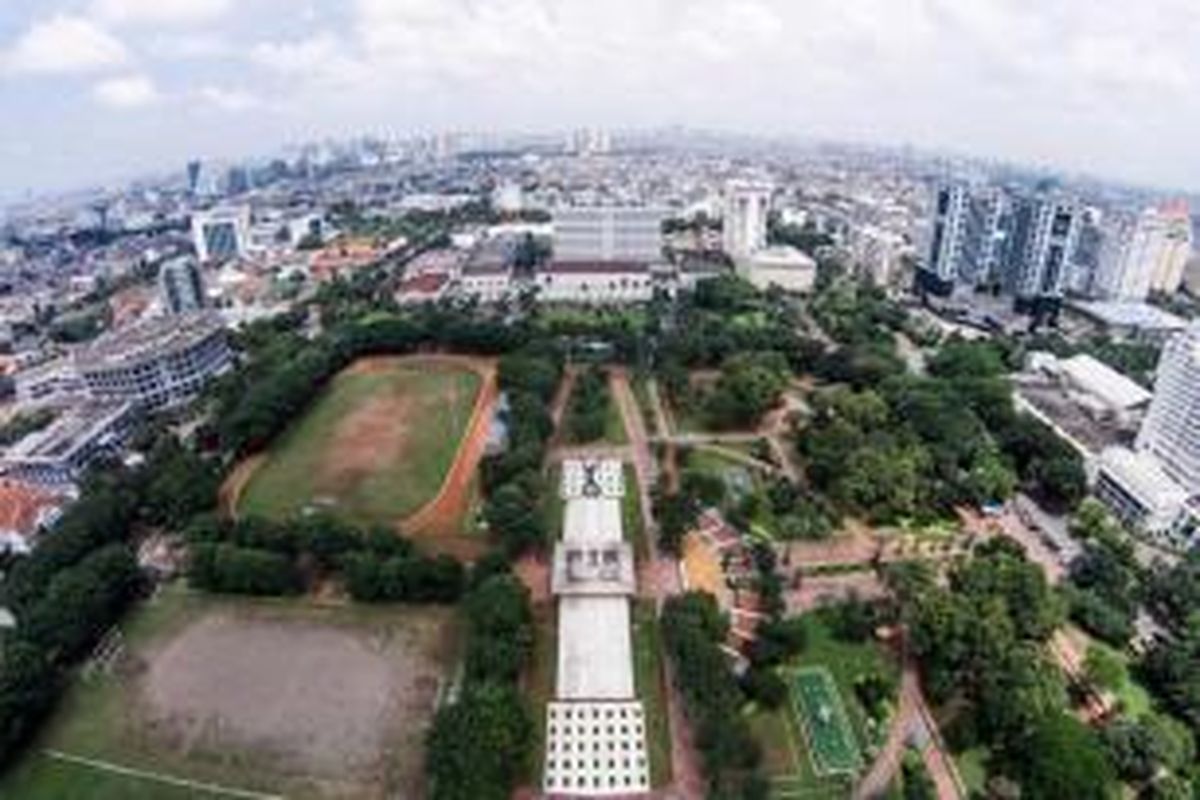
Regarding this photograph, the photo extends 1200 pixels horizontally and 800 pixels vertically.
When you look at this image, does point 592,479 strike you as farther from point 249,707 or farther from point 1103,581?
point 1103,581

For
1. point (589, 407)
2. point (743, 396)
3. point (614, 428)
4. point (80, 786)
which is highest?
point (743, 396)

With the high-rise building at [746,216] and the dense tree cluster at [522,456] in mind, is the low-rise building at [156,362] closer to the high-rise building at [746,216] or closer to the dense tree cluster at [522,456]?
the dense tree cluster at [522,456]

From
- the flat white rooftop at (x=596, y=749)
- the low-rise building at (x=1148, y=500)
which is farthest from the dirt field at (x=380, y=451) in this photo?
the low-rise building at (x=1148, y=500)

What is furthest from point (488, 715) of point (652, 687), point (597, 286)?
point (597, 286)

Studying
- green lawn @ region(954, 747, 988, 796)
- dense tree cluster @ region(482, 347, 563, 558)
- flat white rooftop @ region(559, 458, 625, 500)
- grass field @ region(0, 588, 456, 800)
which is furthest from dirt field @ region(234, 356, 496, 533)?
green lawn @ region(954, 747, 988, 796)

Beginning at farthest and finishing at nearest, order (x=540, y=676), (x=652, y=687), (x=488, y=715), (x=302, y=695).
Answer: (x=540, y=676)
(x=652, y=687)
(x=302, y=695)
(x=488, y=715)

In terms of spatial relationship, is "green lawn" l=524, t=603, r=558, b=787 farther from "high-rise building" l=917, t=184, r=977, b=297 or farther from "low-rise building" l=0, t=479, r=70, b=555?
"high-rise building" l=917, t=184, r=977, b=297
